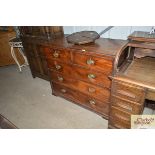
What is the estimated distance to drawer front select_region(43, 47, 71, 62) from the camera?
7.01ft

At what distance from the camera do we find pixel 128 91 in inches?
62.1

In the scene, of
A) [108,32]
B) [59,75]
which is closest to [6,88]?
[59,75]

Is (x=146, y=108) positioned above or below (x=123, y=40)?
below

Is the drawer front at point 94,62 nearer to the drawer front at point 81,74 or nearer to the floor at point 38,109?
the drawer front at point 81,74

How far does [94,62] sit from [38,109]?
4.85 ft

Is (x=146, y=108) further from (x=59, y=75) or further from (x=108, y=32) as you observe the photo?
(x=59, y=75)

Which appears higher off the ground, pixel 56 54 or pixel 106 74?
pixel 56 54

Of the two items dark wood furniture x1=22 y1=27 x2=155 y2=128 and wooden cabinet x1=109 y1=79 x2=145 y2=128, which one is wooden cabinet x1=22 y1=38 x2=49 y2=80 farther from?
wooden cabinet x1=109 y1=79 x2=145 y2=128

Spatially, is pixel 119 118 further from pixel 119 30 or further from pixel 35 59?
pixel 35 59

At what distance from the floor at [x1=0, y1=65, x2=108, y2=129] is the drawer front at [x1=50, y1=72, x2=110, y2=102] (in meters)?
0.43

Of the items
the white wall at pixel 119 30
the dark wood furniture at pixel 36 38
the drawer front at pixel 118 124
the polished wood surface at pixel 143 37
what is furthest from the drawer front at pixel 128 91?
the dark wood furniture at pixel 36 38

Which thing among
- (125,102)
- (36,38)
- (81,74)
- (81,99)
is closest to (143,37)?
(125,102)

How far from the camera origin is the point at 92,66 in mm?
1952
